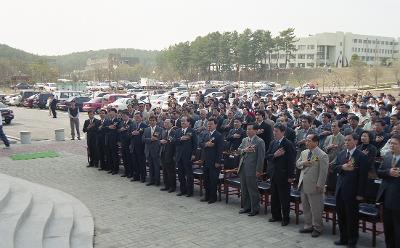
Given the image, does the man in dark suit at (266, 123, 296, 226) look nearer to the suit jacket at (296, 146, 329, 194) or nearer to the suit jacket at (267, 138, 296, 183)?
the suit jacket at (267, 138, 296, 183)

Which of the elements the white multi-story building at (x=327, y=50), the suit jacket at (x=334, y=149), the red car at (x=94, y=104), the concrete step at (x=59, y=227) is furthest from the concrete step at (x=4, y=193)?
the white multi-story building at (x=327, y=50)

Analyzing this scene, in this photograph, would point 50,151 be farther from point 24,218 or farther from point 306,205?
point 306,205

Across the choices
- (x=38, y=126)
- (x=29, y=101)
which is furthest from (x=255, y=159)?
(x=29, y=101)

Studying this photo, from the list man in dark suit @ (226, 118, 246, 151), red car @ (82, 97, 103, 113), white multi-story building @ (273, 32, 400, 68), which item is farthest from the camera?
white multi-story building @ (273, 32, 400, 68)

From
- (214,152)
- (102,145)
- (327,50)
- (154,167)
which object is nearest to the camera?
(214,152)

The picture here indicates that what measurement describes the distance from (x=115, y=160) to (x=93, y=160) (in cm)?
142

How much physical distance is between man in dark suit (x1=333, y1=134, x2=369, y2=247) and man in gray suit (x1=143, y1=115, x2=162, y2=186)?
18.3 feet

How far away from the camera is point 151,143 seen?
1183cm

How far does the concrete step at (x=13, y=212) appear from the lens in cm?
672

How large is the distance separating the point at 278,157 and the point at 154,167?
456cm

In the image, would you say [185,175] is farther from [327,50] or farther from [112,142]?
[327,50]

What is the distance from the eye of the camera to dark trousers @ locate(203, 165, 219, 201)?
33.2 ft

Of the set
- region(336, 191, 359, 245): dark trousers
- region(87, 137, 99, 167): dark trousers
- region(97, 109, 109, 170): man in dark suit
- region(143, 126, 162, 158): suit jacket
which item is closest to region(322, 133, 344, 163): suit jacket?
region(336, 191, 359, 245): dark trousers

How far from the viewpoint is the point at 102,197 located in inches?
432
